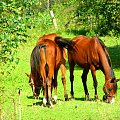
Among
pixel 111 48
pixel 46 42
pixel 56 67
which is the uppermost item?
pixel 46 42

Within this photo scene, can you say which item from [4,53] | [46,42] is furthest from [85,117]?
[4,53]

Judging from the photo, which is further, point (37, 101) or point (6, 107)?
point (37, 101)

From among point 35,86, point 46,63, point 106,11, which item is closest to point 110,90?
point 46,63

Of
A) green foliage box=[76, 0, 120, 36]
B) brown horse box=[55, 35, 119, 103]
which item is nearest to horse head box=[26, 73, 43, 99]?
brown horse box=[55, 35, 119, 103]

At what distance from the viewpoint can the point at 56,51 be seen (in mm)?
12547

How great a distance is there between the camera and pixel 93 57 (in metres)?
13.6

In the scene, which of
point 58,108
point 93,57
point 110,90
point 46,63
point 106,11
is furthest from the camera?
point 106,11

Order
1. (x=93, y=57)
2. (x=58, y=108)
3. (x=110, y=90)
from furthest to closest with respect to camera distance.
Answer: (x=93, y=57) → (x=110, y=90) → (x=58, y=108)

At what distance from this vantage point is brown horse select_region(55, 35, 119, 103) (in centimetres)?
1256

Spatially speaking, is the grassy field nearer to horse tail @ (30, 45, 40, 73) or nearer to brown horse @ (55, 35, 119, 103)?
brown horse @ (55, 35, 119, 103)

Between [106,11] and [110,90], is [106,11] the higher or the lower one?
the higher one

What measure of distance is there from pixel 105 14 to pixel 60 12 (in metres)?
26.6

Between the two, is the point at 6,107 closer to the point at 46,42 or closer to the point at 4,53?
the point at 46,42

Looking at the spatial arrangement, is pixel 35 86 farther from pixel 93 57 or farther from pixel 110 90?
pixel 110 90
